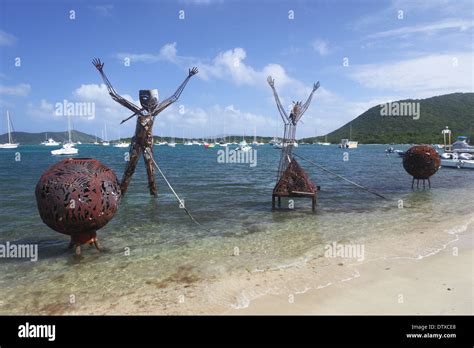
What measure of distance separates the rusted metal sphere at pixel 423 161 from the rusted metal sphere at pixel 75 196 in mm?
21202

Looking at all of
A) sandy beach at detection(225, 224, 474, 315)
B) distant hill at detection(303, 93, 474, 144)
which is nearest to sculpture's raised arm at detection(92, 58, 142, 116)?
sandy beach at detection(225, 224, 474, 315)

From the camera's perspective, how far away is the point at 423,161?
79.3 feet

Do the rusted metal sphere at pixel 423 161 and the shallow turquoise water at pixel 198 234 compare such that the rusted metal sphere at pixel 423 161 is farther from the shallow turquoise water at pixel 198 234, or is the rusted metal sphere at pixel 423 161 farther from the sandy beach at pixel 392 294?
the sandy beach at pixel 392 294

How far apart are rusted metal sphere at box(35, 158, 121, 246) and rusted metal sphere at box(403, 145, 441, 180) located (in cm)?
2120

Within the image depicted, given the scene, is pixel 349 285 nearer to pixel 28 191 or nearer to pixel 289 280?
pixel 289 280

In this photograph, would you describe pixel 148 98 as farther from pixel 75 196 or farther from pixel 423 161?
pixel 423 161

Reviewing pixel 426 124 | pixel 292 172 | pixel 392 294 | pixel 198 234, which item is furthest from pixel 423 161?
pixel 426 124

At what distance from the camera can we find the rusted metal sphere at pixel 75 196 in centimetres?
862

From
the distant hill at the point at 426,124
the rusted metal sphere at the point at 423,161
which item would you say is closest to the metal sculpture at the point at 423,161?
the rusted metal sphere at the point at 423,161

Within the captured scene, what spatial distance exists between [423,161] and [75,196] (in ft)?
73.0

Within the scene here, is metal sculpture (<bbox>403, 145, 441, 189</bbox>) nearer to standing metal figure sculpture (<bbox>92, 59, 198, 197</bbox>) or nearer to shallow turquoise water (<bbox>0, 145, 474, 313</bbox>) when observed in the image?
shallow turquoise water (<bbox>0, 145, 474, 313</bbox>)

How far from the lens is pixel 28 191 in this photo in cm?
2428

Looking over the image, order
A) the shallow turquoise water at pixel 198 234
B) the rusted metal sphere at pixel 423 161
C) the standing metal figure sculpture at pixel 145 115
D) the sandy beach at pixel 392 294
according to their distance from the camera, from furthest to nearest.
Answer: the rusted metal sphere at pixel 423 161, the standing metal figure sculpture at pixel 145 115, the shallow turquoise water at pixel 198 234, the sandy beach at pixel 392 294

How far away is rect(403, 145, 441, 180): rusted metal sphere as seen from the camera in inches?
947
